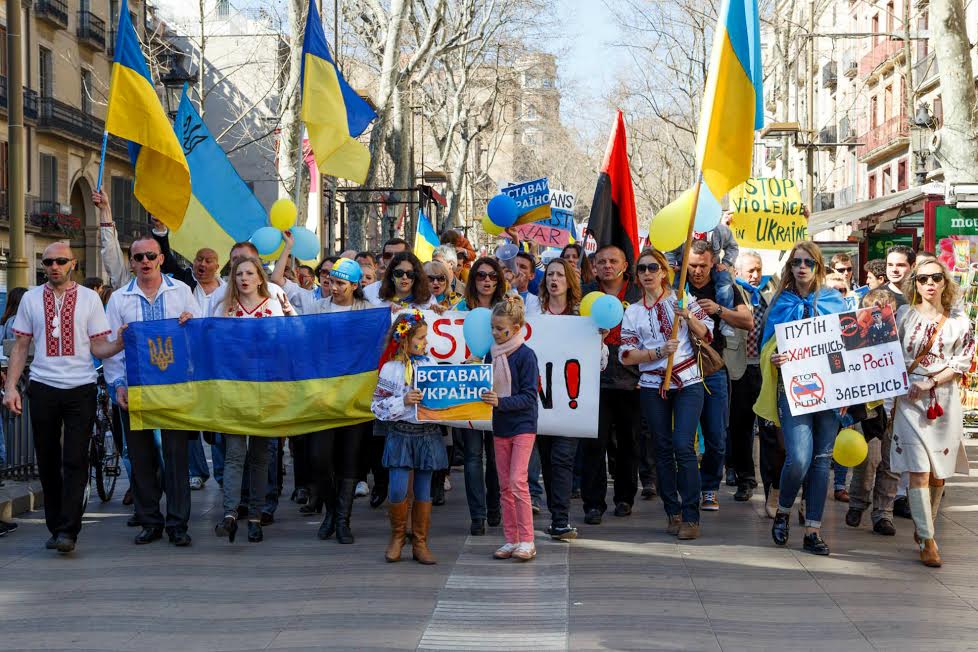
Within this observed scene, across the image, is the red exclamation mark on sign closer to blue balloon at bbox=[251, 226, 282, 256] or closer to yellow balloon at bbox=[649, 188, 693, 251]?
yellow balloon at bbox=[649, 188, 693, 251]

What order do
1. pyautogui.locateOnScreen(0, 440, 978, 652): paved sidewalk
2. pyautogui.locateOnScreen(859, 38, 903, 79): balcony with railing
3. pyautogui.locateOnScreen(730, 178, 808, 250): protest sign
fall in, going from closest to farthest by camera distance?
pyautogui.locateOnScreen(0, 440, 978, 652): paved sidewalk
pyautogui.locateOnScreen(730, 178, 808, 250): protest sign
pyautogui.locateOnScreen(859, 38, 903, 79): balcony with railing

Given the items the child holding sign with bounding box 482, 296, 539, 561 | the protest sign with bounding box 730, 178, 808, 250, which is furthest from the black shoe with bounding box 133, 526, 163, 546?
the protest sign with bounding box 730, 178, 808, 250

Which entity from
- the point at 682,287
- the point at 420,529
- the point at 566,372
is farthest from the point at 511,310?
the point at 420,529

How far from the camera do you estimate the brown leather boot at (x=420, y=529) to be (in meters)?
7.49

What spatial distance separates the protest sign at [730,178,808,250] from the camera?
14.3 m

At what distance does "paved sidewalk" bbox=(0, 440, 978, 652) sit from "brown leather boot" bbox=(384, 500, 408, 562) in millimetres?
95

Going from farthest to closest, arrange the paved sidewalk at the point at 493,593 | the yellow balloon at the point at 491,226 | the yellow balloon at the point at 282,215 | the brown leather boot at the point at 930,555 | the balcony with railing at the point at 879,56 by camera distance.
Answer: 1. the balcony with railing at the point at 879,56
2. the yellow balloon at the point at 491,226
3. the yellow balloon at the point at 282,215
4. the brown leather boot at the point at 930,555
5. the paved sidewalk at the point at 493,593

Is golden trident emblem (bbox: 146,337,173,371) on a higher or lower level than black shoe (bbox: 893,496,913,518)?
higher

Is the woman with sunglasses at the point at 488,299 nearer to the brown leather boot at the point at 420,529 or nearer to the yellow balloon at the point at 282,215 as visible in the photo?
the brown leather boot at the point at 420,529

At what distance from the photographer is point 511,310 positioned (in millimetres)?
7625

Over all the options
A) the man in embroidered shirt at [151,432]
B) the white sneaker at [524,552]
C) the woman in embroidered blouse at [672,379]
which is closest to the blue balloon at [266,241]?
the man in embroidered shirt at [151,432]

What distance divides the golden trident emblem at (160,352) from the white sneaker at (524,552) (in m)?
2.75

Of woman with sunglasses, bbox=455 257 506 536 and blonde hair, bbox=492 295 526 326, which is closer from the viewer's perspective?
blonde hair, bbox=492 295 526 326

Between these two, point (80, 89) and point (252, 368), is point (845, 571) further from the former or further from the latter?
point (80, 89)
